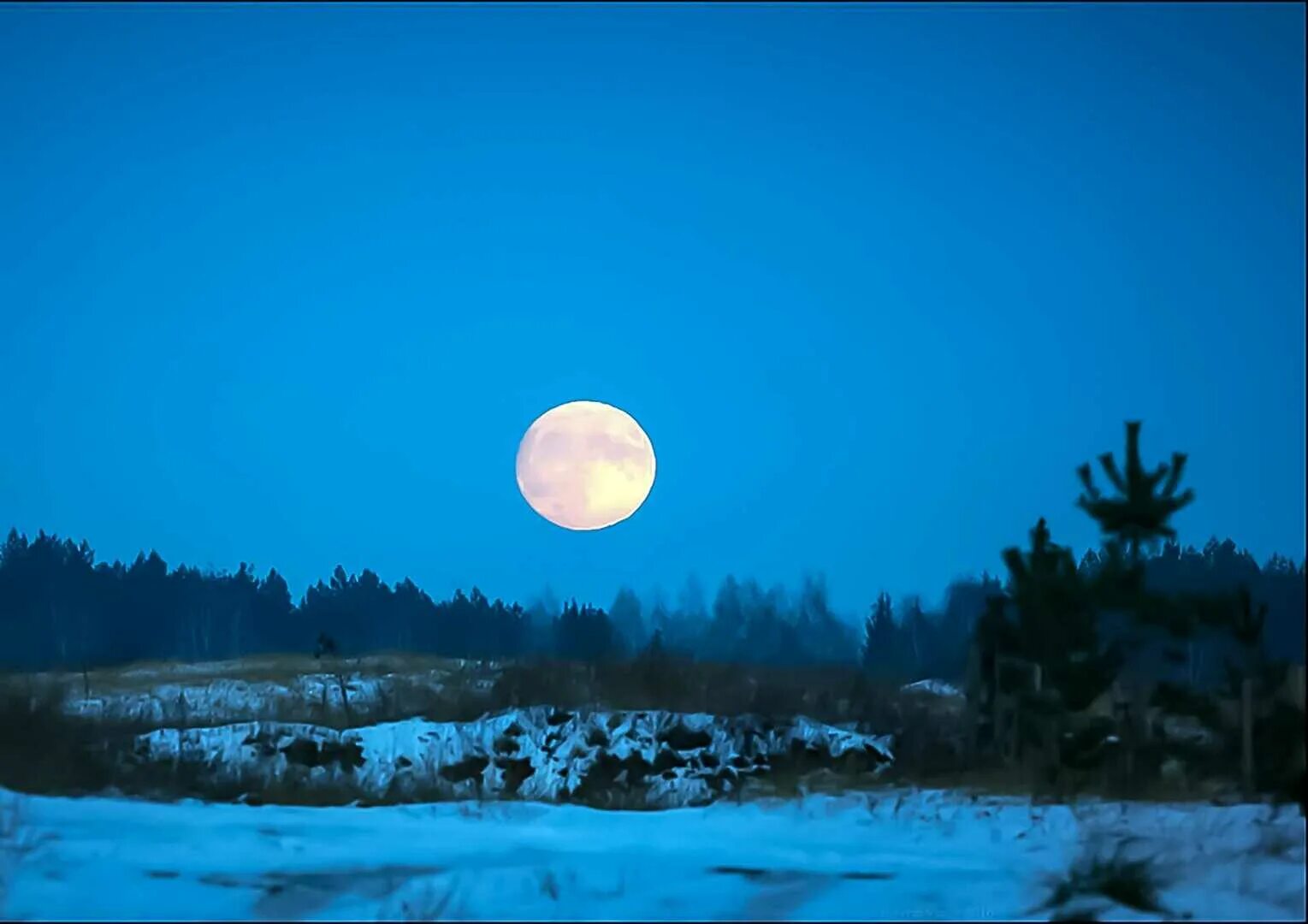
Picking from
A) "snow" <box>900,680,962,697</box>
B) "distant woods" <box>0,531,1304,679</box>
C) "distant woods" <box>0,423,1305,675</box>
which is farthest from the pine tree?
"distant woods" <box>0,531,1304,679</box>

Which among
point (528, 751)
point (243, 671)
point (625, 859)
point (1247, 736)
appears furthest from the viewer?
point (243, 671)

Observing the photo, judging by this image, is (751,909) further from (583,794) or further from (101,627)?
(101,627)

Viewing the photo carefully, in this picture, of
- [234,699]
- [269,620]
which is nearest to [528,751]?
[234,699]

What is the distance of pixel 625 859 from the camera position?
33.0 feet

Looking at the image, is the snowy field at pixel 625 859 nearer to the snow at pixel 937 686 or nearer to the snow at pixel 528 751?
the snow at pixel 528 751

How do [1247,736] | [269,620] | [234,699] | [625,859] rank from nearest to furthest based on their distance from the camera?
[625,859] < [1247,736] < [234,699] < [269,620]

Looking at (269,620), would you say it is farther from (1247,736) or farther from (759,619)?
(1247,736)

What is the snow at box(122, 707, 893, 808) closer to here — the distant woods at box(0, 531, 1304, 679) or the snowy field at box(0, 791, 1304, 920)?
the snowy field at box(0, 791, 1304, 920)

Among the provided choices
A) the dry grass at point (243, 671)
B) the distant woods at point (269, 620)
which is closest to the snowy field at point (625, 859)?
the dry grass at point (243, 671)

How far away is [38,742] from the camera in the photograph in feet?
56.5

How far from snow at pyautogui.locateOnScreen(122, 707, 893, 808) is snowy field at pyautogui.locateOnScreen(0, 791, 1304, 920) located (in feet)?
10.3

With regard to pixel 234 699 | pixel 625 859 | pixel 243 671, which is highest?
pixel 243 671

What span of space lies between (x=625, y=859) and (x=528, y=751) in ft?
23.9

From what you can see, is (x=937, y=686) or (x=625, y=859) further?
(x=937, y=686)
